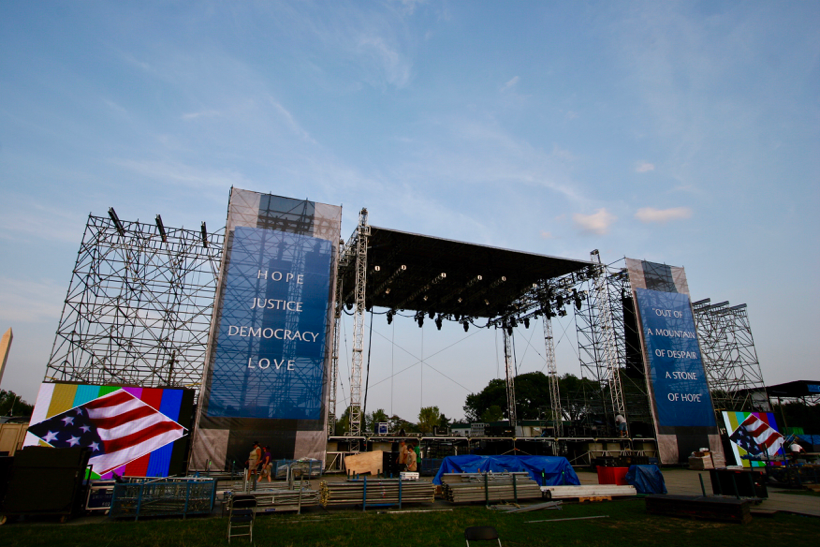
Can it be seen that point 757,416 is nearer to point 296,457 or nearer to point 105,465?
point 296,457

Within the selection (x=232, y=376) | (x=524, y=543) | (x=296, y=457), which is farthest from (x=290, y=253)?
(x=524, y=543)

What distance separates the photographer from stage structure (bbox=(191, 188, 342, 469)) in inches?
790

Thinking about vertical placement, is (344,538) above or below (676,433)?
below

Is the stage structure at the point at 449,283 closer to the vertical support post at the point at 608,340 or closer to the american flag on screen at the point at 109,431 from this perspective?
the vertical support post at the point at 608,340

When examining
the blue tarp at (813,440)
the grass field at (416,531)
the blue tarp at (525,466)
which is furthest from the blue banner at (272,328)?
the blue tarp at (813,440)

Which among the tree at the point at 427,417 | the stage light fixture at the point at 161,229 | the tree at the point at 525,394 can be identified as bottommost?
the tree at the point at 427,417

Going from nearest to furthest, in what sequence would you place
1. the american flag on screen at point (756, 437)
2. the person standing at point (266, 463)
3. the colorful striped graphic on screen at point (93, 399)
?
the person standing at point (266, 463) < the colorful striped graphic on screen at point (93, 399) < the american flag on screen at point (756, 437)

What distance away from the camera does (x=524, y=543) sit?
8.47 m

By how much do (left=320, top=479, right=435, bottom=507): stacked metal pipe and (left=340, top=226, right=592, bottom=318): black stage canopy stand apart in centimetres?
1352

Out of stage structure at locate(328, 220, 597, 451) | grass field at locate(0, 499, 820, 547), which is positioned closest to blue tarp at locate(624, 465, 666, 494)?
grass field at locate(0, 499, 820, 547)

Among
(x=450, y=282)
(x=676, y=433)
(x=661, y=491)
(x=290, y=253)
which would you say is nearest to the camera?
(x=661, y=491)

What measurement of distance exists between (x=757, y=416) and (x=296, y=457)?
1113 inches

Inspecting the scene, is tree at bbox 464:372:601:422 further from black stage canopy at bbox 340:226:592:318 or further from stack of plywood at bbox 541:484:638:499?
stack of plywood at bbox 541:484:638:499

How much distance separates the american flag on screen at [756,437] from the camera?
27750 millimetres
